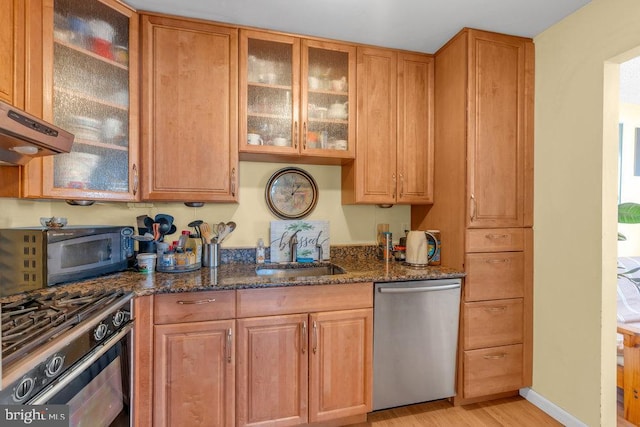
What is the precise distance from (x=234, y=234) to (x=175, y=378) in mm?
980

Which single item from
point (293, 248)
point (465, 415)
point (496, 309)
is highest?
point (293, 248)

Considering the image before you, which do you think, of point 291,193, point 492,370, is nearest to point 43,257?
point 291,193

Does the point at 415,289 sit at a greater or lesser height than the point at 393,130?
lesser

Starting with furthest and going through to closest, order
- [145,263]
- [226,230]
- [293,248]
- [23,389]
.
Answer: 1. [293,248]
2. [226,230]
3. [145,263]
4. [23,389]

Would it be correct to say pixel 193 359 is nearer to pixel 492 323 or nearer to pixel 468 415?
pixel 468 415

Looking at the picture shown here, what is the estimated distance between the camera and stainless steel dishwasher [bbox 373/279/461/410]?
176cm

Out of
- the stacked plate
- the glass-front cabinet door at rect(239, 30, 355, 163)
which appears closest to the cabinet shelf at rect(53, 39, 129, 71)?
the stacked plate

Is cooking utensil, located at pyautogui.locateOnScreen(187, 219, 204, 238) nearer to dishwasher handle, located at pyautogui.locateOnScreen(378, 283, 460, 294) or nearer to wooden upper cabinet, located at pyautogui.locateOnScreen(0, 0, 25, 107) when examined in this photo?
wooden upper cabinet, located at pyautogui.locateOnScreen(0, 0, 25, 107)

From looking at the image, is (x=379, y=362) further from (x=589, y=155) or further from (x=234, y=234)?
(x=589, y=155)

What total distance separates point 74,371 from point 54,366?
0.09 m

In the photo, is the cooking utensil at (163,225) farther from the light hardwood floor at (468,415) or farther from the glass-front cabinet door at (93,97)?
the light hardwood floor at (468,415)

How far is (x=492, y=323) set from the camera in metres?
1.92

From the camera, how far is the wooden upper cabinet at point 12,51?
120cm

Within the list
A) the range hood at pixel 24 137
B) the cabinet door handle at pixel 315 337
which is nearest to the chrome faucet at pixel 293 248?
the cabinet door handle at pixel 315 337
